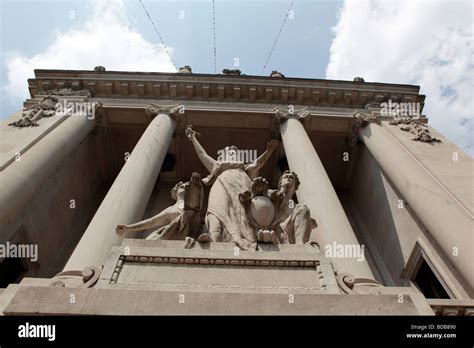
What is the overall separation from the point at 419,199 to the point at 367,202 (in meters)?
5.56

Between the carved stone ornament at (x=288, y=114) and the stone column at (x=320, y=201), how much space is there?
0.73 m

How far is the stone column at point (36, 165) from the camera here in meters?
9.14

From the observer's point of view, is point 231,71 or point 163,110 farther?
point 231,71

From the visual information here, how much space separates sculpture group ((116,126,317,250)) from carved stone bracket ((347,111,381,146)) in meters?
10.3

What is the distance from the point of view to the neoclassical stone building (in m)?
4.58

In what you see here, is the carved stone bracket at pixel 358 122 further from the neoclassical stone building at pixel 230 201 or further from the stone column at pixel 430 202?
the stone column at pixel 430 202

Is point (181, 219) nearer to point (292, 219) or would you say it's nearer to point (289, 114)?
point (292, 219)

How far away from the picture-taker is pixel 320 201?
400 inches

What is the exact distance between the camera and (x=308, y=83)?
1772cm

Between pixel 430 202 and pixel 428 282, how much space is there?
10.5ft

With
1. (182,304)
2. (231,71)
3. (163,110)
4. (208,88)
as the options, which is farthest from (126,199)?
(231,71)

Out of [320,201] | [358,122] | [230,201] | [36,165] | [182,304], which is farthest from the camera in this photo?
[358,122]
